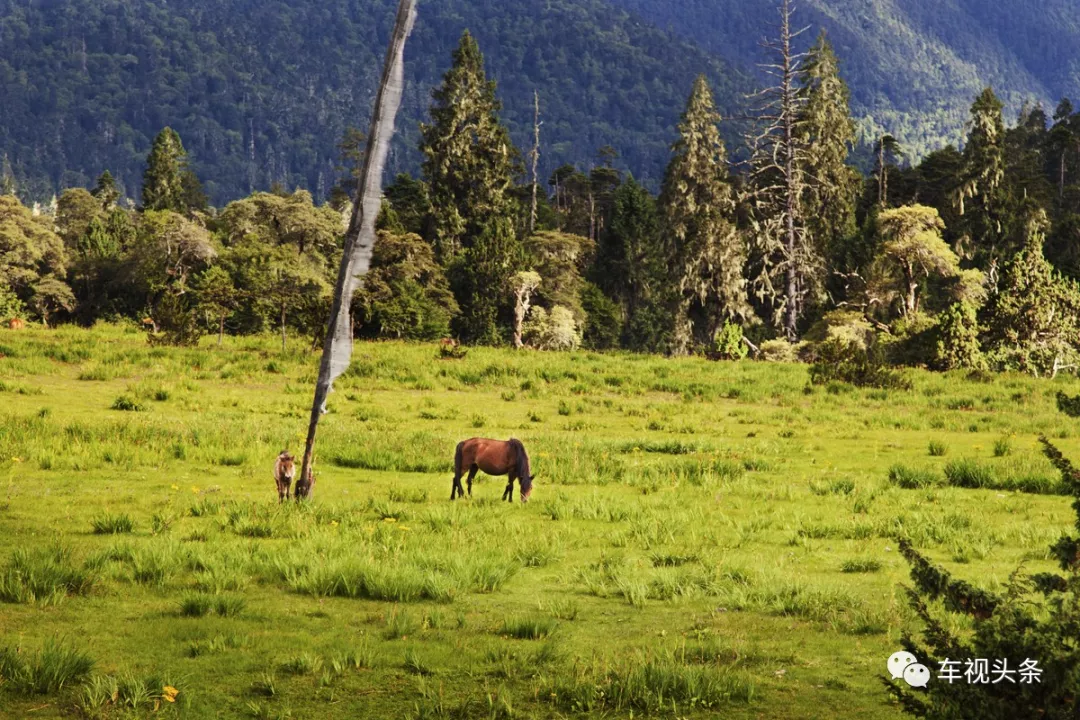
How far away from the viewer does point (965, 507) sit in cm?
1617

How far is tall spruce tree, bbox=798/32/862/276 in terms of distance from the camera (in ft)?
242

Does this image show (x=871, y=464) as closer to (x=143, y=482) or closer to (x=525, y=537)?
(x=525, y=537)

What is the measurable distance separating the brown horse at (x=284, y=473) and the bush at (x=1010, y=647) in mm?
10260

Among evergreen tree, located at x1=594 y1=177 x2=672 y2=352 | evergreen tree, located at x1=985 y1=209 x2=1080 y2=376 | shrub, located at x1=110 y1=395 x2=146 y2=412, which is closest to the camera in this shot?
shrub, located at x1=110 y1=395 x2=146 y2=412

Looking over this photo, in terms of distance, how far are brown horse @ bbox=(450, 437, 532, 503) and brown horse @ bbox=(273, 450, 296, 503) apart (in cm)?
228

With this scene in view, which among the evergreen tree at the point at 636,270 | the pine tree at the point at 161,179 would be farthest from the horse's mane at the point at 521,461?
the pine tree at the point at 161,179

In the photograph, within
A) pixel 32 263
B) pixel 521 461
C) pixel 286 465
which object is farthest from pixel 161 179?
pixel 521 461

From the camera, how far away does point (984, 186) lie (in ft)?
227

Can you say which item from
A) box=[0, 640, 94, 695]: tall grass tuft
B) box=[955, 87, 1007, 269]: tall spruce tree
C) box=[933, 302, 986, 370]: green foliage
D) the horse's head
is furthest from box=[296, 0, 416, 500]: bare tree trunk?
box=[955, 87, 1007, 269]: tall spruce tree

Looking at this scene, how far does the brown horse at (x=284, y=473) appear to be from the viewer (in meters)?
14.9

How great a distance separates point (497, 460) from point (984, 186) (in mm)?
61407

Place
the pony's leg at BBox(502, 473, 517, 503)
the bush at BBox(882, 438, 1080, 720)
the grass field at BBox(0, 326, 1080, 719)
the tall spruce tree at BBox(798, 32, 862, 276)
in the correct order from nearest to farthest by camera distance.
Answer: the bush at BBox(882, 438, 1080, 720), the grass field at BBox(0, 326, 1080, 719), the pony's leg at BBox(502, 473, 517, 503), the tall spruce tree at BBox(798, 32, 862, 276)

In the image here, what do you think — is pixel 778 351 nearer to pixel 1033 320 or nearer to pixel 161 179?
pixel 1033 320

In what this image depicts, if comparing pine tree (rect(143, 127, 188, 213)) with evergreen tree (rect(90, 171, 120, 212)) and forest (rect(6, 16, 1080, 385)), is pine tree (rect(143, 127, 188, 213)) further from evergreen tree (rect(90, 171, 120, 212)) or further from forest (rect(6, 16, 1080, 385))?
evergreen tree (rect(90, 171, 120, 212))
